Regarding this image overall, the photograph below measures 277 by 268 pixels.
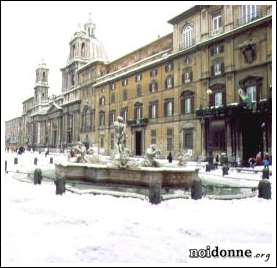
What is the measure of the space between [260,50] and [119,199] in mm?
11759

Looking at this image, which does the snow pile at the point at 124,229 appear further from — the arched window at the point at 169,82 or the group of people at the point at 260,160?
the arched window at the point at 169,82

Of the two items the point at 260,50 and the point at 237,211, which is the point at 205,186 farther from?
the point at 260,50

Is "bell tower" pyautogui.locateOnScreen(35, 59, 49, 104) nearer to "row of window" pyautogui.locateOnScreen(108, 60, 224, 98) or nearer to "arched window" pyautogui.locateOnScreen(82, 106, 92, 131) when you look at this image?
"arched window" pyautogui.locateOnScreen(82, 106, 92, 131)

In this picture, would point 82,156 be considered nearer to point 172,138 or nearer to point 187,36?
point 172,138

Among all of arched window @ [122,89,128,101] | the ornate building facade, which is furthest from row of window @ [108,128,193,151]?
arched window @ [122,89,128,101]

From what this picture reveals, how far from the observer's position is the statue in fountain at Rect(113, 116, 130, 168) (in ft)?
35.7

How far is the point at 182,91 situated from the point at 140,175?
13124 millimetres

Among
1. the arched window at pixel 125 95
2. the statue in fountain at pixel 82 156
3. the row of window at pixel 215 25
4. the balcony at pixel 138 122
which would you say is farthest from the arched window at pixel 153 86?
the statue in fountain at pixel 82 156

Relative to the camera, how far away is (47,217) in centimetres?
672

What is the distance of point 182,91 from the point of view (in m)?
22.3

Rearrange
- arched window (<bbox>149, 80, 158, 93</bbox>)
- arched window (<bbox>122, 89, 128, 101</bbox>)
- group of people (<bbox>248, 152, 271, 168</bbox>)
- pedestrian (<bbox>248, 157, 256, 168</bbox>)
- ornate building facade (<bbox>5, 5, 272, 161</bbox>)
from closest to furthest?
group of people (<bbox>248, 152, 271, 168</bbox>) < pedestrian (<bbox>248, 157, 256, 168</bbox>) < ornate building facade (<bbox>5, 5, 272, 161</bbox>) < arched window (<bbox>122, 89, 128, 101</bbox>) < arched window (<bbox>149, 80, 158, 93</bbox>)

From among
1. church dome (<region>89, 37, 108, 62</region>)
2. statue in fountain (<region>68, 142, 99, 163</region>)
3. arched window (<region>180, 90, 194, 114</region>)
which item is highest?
church dome (<region>89, 37, 108, 62</region>)

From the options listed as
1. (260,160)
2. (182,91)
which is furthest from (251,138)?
(182,91)

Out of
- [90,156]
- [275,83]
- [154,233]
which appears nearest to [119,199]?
[154,233]
